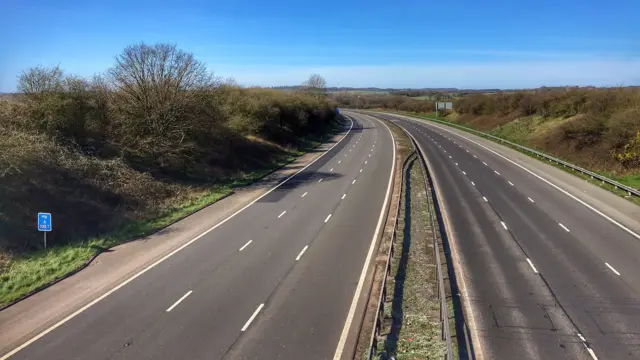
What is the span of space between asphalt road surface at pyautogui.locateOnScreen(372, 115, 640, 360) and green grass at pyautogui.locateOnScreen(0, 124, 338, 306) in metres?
13.7

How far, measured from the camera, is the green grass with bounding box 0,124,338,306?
1479 cm

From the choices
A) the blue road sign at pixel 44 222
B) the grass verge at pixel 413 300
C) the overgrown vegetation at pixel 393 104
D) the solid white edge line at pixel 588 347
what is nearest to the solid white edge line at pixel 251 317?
the grass verge at pixel 413 300

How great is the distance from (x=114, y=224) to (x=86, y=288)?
6.98 metres

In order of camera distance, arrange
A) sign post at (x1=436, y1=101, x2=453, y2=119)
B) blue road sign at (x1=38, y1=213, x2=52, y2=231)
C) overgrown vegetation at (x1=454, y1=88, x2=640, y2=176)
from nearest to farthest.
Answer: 1. blue road sign at (x1=38, y1=213, x2=52, y2=231)
2. overgrown vegetation at (x1=454, y1=88, x2=640, y2=176)
3. sign post at (x1=436, y1=101, x2=453, y2=119)

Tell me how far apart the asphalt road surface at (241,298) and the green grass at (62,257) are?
2.84 metres

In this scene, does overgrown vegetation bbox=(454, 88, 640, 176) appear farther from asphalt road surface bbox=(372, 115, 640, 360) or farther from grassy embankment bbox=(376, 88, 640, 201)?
asphalt road surface bbox=(372, 115, 640, 360)

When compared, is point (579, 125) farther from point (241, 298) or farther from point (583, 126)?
point (241, 298)

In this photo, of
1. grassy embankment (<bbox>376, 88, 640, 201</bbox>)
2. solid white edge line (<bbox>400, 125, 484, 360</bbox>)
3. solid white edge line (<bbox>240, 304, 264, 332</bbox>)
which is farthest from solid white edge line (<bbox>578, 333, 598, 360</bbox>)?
grassy embankment (<bbox>376, 88, 640, 201</bbox>)

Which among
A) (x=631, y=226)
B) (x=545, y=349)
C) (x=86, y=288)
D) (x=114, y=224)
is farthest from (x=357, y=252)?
(x=631, y=226)

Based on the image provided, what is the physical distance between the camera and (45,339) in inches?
460

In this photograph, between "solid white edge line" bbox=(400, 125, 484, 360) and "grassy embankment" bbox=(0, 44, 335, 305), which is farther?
"grassy embankment" bbox=(0, 44, 335, 305)

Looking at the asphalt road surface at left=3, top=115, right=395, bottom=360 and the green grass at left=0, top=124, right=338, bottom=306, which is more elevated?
the green grass at left=0, top=124, right=338, bottom=306

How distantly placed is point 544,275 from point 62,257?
1738cm

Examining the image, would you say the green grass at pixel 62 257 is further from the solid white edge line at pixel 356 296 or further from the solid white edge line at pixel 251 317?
the solid white edge line at pixel 356 296
